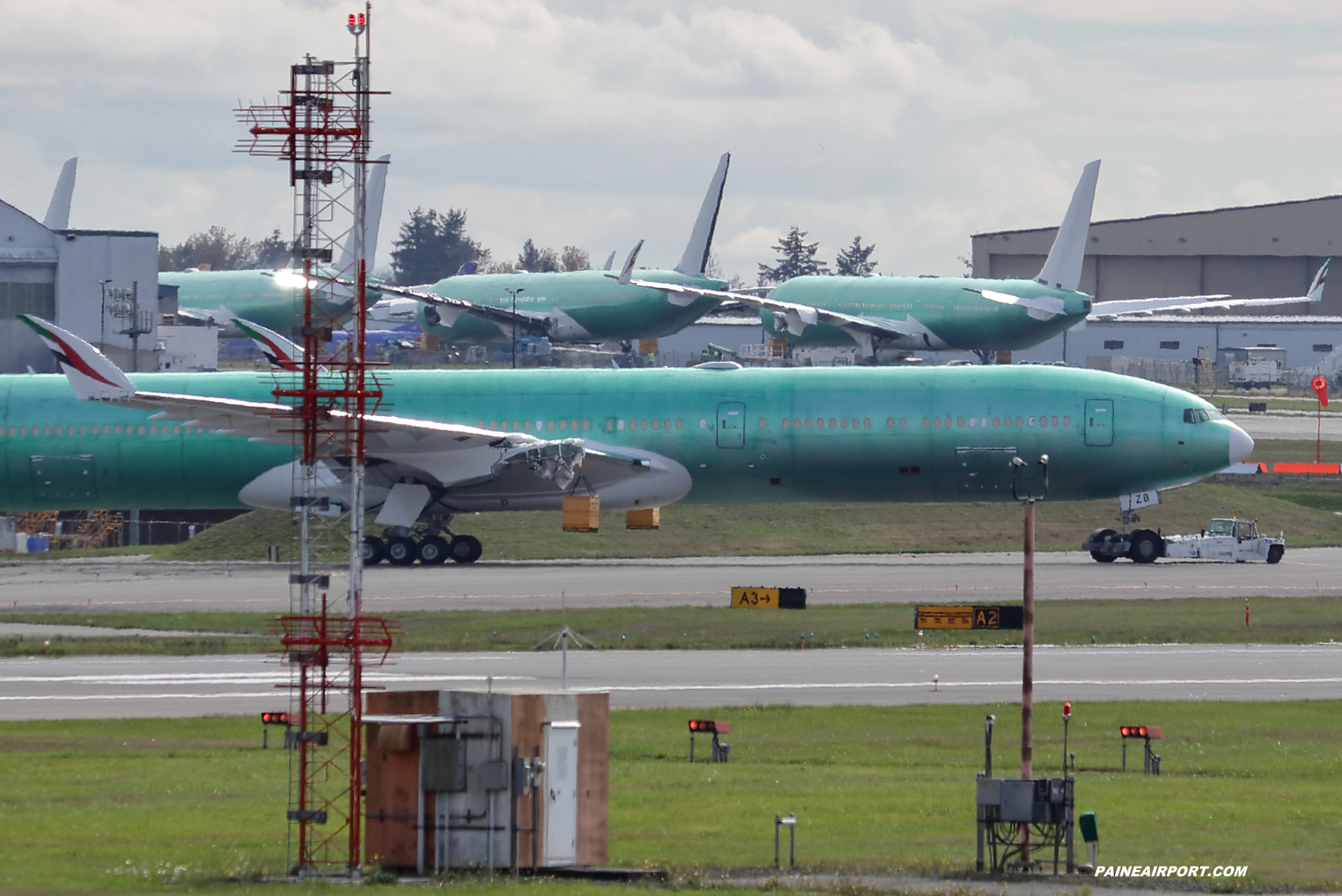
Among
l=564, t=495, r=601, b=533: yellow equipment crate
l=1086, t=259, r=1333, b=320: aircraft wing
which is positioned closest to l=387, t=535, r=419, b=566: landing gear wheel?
l=564, t=495, r=601, b=533: yellow equipment crate

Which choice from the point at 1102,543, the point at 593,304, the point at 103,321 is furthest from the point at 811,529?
the point at 593,304

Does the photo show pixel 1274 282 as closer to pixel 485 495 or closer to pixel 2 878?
pixel 485 495

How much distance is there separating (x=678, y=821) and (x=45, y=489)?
41.4 metres

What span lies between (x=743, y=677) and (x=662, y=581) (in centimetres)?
1637

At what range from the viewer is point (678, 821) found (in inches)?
1043

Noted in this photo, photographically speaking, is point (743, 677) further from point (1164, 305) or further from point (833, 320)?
point (1164, 305)

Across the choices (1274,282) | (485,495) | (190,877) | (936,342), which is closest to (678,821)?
(190,877)

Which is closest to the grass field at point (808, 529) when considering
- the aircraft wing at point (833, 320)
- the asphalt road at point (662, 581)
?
the asphalt road at point (662, 581)

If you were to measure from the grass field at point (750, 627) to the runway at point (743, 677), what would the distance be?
917mm

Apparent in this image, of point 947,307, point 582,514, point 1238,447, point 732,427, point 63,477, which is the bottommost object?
point 582,514

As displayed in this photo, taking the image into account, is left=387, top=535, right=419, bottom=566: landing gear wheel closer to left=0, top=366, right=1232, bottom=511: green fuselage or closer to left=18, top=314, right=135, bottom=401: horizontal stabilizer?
left=0, top=366, right=1232, bottom=511: green fuselage

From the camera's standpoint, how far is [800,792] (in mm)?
28297

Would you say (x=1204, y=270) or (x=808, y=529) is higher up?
(x=1204, y=270)

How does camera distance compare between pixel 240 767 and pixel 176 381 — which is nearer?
pixel 240 767
